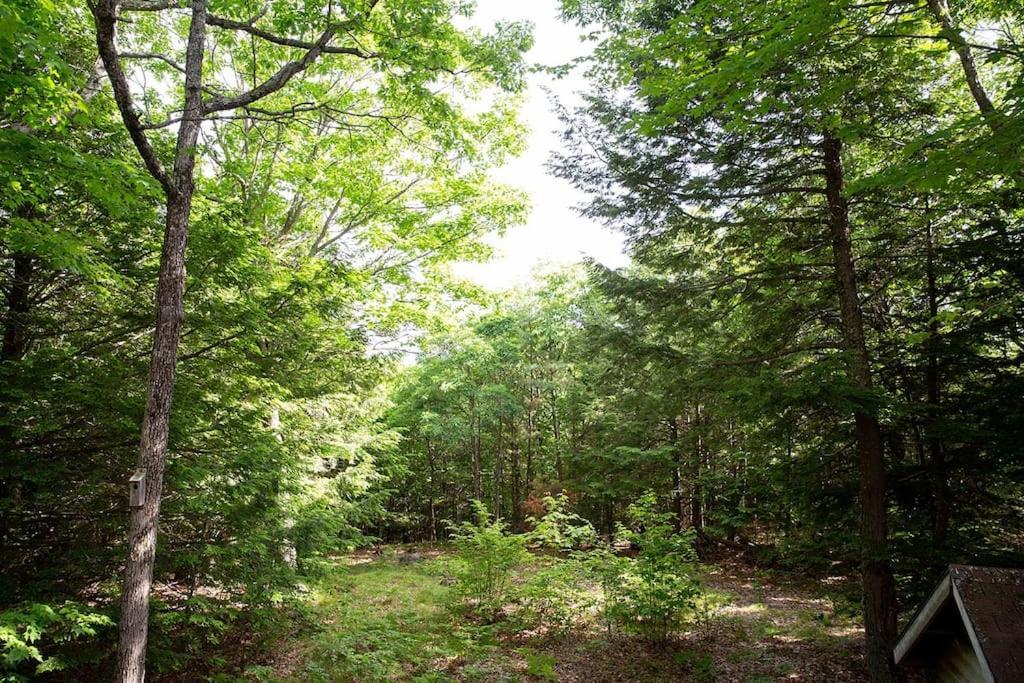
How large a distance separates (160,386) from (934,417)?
9847mm

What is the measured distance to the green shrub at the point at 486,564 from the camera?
11336mm

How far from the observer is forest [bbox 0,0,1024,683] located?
17.3 feet

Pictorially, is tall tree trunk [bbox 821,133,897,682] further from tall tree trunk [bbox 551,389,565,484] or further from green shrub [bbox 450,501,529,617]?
tall tree trunk [bbox 551,389,565,484]

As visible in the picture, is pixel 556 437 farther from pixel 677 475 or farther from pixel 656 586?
pixel 656 586

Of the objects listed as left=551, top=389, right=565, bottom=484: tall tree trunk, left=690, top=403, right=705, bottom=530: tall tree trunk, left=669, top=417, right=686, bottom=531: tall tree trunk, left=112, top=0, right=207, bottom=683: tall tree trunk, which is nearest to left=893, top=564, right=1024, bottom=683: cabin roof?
left=112, top=0, right=207, bottom=683: tall tree trunk

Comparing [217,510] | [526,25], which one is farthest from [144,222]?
[526,25]

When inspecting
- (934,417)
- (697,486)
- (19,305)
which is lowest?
(697,486)

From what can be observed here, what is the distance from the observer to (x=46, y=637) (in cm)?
528

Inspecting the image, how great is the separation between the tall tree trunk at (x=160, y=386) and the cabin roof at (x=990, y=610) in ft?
23.8

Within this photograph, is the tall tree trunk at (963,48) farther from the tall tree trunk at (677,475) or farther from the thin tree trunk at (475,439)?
the thin tree trunk at (475,439)

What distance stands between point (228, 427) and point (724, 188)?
27.3 ft

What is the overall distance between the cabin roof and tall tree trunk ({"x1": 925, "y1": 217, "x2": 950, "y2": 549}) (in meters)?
2.83

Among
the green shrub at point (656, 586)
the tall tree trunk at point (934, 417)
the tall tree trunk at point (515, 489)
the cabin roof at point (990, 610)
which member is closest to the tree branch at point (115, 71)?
the cabin roof at point (990, 610)

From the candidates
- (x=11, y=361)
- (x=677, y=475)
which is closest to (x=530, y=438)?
(x=677, y=475)
